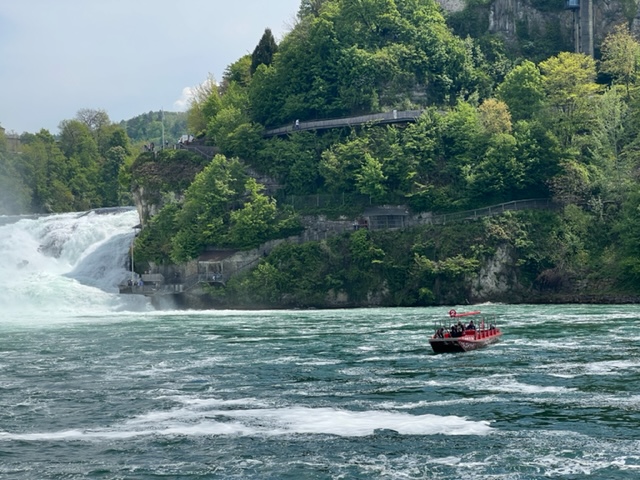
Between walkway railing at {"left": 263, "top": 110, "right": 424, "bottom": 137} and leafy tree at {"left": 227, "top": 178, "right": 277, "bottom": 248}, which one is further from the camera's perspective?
walkway railing at {"left": 263, "top": 110, "right": 424, "bottom": 137}

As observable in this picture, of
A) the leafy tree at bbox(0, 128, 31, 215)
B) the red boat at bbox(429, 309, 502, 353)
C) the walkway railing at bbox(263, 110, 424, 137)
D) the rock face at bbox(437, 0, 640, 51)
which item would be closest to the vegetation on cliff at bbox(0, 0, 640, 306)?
the walkway railing at bbox(263, 110, 424, 137)

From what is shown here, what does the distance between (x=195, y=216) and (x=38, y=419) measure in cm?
8054

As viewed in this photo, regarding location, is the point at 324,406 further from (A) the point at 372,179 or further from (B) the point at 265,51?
(B) the point at 265,51

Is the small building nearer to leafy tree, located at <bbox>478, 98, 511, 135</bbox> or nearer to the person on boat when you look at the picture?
leafy tree, located at <bbox>478, 98, 511, 135</bbox>

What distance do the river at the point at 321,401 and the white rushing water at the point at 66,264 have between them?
25346 mm

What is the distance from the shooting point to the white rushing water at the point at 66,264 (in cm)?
11681

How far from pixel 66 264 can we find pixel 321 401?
87079 millimetres

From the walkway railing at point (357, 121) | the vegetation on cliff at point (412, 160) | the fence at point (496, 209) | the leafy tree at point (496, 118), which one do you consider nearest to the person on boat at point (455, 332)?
the vegetation on cliff at point (412, 160)

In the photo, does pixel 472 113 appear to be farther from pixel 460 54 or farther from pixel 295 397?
pixel 295 397

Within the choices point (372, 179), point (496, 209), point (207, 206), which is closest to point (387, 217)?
point (372, 179)

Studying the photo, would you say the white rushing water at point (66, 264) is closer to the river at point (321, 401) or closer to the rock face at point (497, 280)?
the river at point (321, 401)

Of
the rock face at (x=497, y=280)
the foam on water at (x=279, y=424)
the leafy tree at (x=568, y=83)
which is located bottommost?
the foam on water at (x=279, y=424)

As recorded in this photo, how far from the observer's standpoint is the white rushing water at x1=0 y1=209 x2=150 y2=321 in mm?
116812

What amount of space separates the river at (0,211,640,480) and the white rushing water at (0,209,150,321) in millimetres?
25346
